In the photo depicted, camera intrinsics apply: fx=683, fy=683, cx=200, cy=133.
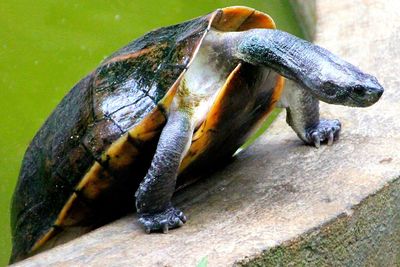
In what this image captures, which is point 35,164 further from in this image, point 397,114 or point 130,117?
point 397,114

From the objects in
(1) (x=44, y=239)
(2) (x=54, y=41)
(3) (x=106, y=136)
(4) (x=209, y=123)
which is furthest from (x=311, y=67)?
(2) (x=54, y=41)

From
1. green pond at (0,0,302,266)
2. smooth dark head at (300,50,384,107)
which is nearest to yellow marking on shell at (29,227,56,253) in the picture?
green pond at (0,0,302,266)

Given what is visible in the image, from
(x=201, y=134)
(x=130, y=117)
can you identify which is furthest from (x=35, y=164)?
(x=201, y=134)

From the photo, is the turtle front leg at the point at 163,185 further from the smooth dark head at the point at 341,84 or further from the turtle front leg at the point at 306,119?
the turtle front leg at the point at 306,119

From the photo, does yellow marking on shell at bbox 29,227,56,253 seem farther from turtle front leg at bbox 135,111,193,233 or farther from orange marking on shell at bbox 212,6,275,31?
orange marking on shell at bbox 212,6,275,31

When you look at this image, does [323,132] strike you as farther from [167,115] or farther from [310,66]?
Result: [167,115]

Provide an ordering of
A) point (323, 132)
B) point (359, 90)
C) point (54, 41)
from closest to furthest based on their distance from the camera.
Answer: point (359, 90), point (323, 132), point (54, 41)
